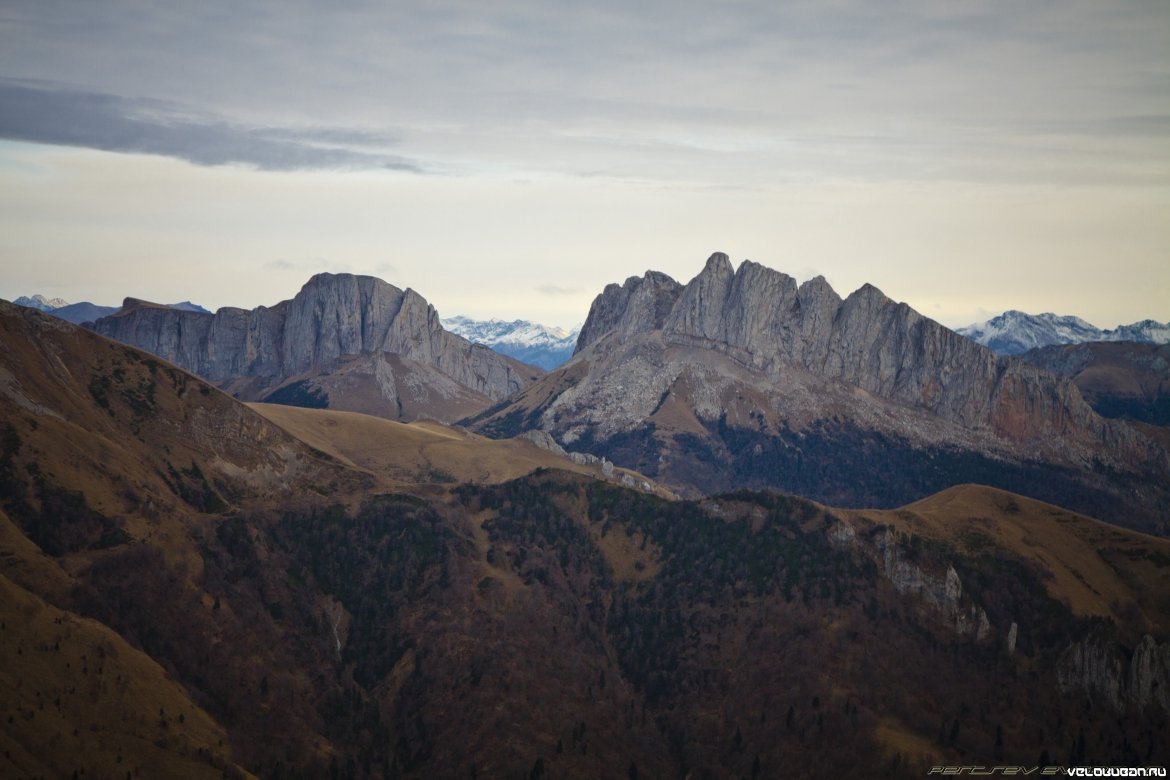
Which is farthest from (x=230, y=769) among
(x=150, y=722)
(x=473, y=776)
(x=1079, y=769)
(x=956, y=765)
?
(x=1079, y=769)

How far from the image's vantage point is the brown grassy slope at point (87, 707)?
516 feet

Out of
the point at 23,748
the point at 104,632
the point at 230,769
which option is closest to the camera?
the point at 23,748

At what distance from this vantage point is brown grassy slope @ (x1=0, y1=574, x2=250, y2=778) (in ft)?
516

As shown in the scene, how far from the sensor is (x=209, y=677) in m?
200

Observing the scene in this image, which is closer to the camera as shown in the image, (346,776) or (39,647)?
(39,647)

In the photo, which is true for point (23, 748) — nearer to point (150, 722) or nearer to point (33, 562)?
point (150, 722)

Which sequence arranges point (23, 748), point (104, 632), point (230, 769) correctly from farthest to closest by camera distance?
point (104, 632) < point (230, 769) < point (23, 748)

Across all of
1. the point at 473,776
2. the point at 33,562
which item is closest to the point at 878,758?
the point at 473,776

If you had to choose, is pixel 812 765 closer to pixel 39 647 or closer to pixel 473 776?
pixel 473 776

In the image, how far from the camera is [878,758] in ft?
637

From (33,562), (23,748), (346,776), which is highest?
(33,562)

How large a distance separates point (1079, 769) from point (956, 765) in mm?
21480

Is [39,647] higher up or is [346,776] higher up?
[39,647]

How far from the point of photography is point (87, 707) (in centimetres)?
16875
